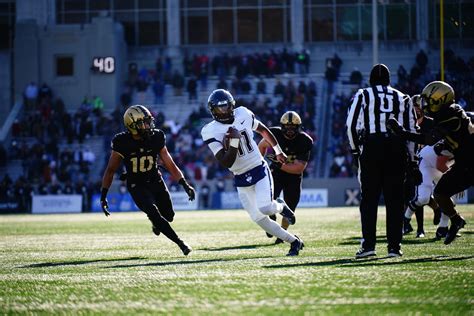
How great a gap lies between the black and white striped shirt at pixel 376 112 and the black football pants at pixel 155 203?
2825 mm

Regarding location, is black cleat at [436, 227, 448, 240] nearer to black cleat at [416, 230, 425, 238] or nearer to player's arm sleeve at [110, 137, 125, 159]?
black cleat at [416, 230, 425, 238]

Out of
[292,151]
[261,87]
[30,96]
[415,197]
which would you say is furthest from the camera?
[30,96]

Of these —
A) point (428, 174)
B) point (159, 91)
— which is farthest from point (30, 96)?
point (428, 174)

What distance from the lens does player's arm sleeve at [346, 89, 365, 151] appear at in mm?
10859

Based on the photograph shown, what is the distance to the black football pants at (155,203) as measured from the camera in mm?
12406

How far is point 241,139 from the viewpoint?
11.8 m

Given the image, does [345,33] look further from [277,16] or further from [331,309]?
[331,309]

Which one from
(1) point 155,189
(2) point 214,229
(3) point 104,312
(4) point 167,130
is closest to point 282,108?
(4) point 167,130

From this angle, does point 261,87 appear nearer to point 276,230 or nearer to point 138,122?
point 138,122

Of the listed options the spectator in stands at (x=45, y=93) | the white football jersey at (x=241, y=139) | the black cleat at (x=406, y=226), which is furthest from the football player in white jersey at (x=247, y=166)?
the spectator in stands at (x=45, y=93)

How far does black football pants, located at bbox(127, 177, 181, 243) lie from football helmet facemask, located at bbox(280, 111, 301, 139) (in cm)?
283

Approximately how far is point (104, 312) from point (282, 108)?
Result: 31.9 meters

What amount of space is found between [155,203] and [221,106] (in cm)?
266


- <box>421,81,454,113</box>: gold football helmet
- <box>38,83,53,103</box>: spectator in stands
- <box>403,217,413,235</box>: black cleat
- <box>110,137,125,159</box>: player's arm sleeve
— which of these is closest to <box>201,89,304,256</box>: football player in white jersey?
<box>110,137,125,159</box>: player's arm sleeve
